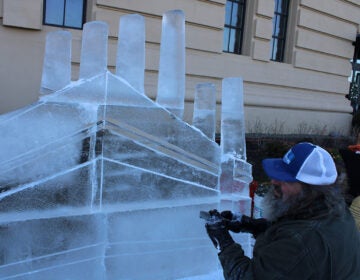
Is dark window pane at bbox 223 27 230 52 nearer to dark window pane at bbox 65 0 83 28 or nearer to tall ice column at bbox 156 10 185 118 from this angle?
dark window pane at bbox 65 0 83 28

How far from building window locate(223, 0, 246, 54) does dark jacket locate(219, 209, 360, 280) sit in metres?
8.64

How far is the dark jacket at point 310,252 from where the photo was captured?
5.62ft

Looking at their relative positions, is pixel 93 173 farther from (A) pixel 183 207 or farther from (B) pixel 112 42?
(B) pixel 112 42

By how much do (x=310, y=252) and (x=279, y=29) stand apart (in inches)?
417

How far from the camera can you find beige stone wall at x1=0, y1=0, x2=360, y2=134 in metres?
6.52

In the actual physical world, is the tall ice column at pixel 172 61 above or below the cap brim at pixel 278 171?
above

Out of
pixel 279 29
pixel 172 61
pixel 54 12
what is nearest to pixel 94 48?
pixel 172 61

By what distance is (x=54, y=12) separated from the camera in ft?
23.0

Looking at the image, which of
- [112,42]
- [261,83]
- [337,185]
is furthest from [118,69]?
[261,83]

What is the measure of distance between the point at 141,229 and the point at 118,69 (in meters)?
1.24

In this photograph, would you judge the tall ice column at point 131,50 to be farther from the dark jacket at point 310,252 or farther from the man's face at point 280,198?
the dark jacket at point 310,252

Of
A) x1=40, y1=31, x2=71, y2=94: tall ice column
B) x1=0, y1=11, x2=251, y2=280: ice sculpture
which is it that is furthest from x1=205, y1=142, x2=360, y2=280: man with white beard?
x1=40, y1=31, x2=71, y2=94: tall ice column

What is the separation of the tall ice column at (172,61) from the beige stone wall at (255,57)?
152 inches

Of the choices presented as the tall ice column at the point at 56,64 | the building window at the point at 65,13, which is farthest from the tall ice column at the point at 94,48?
the building window at the point at 65,13
